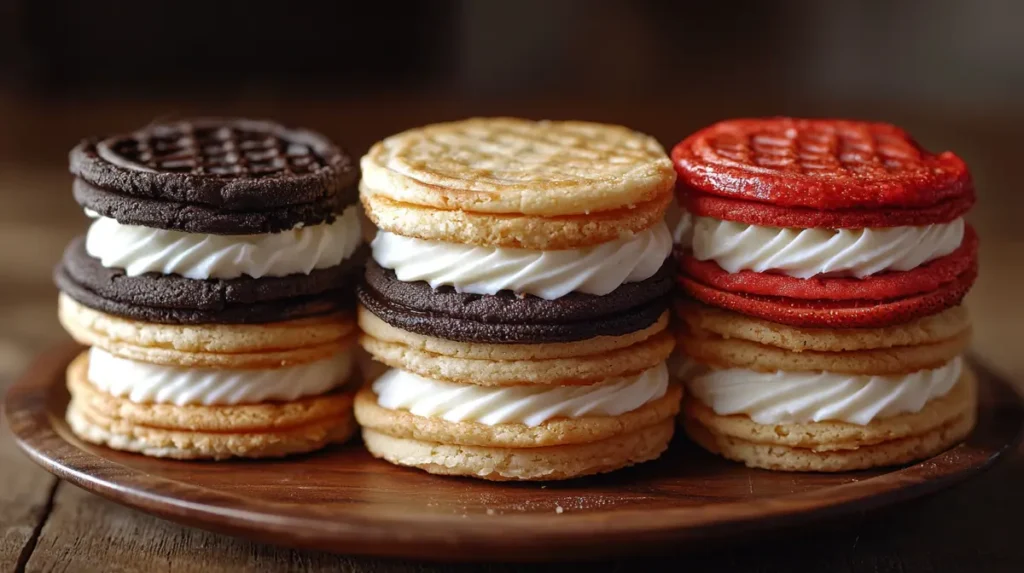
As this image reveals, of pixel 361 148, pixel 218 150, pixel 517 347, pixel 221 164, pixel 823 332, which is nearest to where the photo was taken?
pixel 517 347

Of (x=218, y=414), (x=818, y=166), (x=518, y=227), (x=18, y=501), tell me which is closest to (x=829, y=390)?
(x=818, y=166)

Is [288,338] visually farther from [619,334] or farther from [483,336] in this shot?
[619,334]

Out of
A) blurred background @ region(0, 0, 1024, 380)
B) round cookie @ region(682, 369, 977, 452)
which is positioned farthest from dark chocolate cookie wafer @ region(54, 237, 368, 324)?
blurred background @ region(0, 0, 1024, 380)

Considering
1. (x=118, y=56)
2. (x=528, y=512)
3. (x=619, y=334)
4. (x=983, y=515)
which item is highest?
(x=619, y=334)

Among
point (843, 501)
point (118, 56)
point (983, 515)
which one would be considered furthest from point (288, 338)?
point (118, 56)

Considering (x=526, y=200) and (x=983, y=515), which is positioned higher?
(x=526, y=200)

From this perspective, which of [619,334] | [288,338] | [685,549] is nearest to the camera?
[685,549]

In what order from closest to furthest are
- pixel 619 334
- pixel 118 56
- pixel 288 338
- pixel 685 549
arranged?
pixel 685 549
pixel 619 334
pixel 288 338
pixel 118 56

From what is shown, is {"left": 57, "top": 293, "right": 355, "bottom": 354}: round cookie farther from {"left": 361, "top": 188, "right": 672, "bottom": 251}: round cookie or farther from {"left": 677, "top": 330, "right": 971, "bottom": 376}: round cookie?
{"left": 677, "top": 330, "right": 971, "bottom": 376}: round cookie

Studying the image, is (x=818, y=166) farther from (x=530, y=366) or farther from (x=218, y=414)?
(x=218, y=414)
